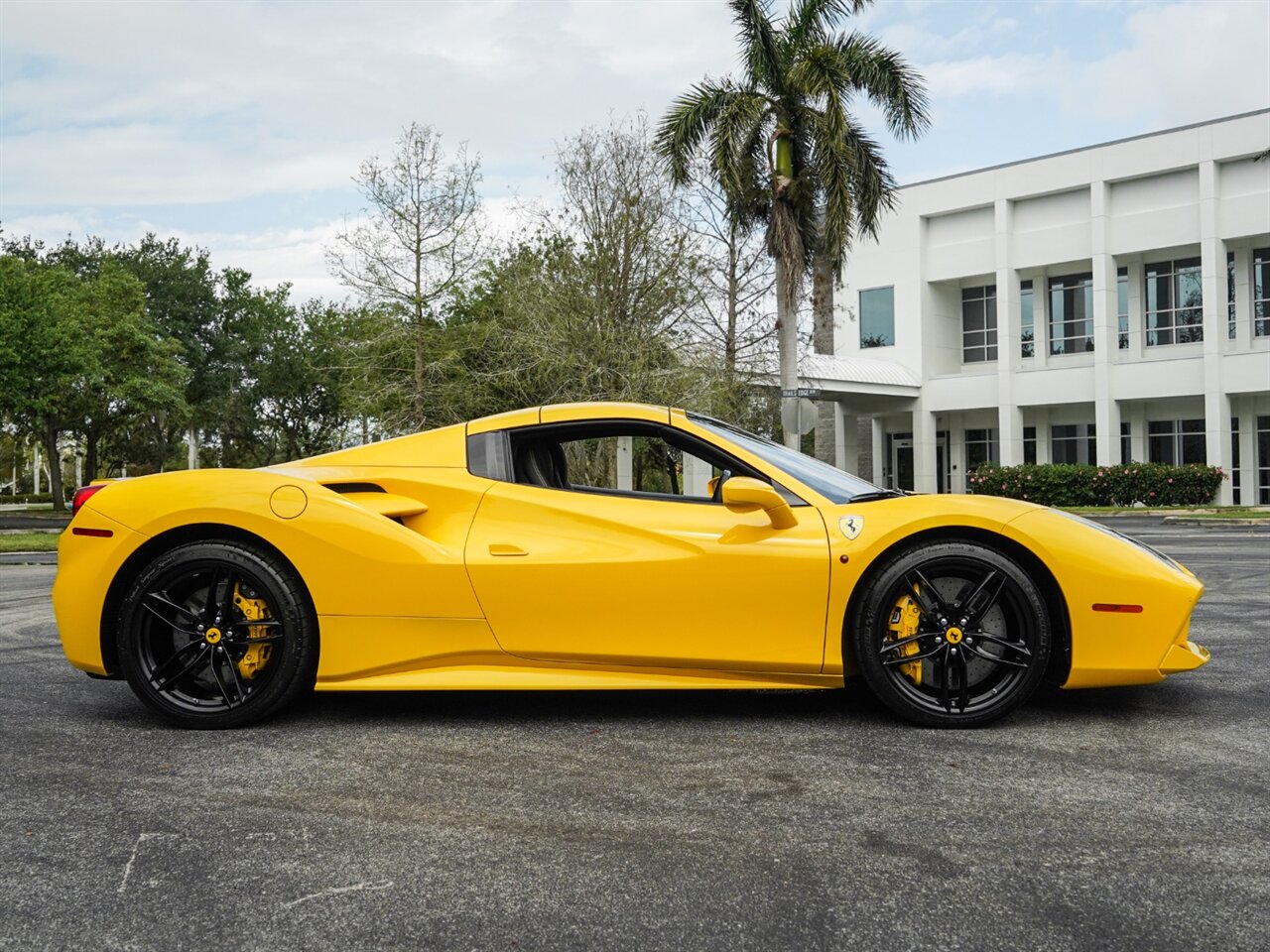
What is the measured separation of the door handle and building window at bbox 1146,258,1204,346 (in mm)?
34267

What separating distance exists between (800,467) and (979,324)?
117 feet

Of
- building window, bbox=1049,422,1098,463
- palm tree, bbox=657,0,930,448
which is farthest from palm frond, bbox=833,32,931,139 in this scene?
building window, bbox=1049,422,1098,463

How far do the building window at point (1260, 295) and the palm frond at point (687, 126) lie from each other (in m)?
18.9

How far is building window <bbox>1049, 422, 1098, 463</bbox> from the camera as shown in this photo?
3569 cm

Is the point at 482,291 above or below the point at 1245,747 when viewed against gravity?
above

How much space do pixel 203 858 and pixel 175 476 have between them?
80.1 inches

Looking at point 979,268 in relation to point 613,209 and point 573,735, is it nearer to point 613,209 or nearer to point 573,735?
point 613,209

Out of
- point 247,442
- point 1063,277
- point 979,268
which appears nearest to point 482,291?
point 979,268

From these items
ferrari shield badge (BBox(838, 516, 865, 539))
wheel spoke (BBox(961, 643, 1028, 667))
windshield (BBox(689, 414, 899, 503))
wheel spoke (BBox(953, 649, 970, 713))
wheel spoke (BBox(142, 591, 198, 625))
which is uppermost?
windshield (BBox(689, 414, 899, 503))

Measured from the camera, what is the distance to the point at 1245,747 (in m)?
3.87

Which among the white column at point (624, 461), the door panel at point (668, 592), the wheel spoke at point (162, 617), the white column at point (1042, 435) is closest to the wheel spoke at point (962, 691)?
the door panel at point (668, 592)

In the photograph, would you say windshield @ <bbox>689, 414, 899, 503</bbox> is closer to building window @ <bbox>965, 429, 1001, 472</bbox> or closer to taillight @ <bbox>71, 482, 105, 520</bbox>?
taillight @ <bbox>71, 482, 105, 520</bbox>

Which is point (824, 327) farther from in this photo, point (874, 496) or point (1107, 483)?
point (874, 496)

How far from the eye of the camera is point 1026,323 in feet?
122
